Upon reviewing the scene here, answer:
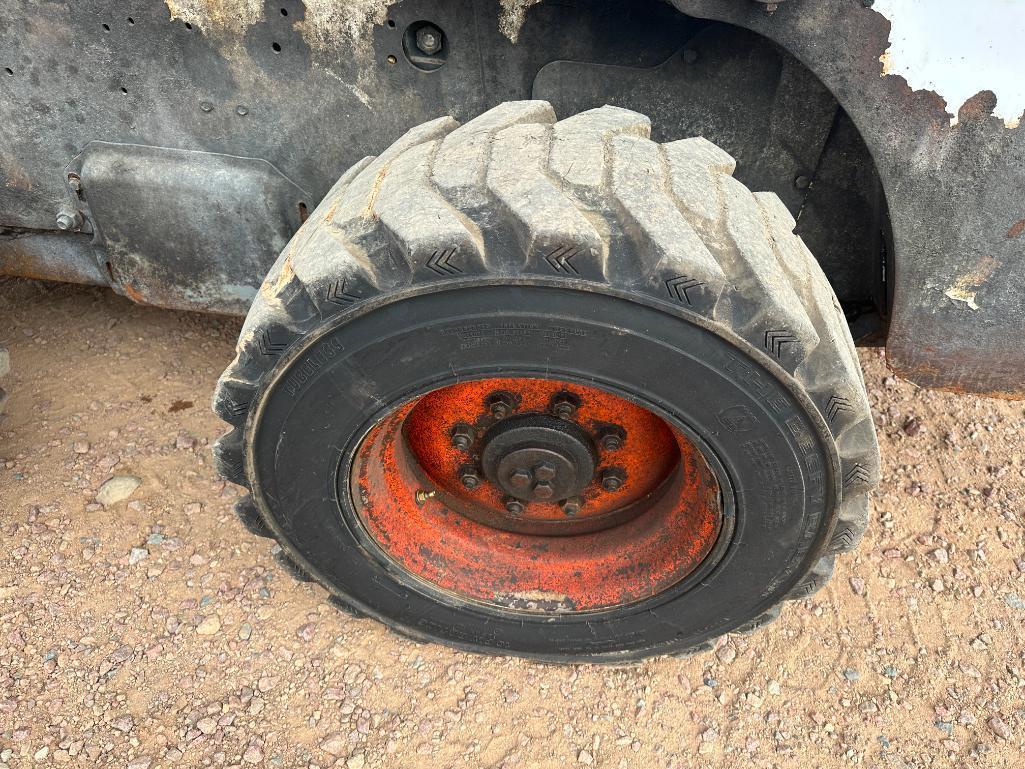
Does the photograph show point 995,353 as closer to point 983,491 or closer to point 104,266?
point 983,491

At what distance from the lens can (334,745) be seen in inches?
84.0

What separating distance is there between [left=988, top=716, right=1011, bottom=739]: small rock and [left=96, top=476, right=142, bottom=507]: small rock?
276cm

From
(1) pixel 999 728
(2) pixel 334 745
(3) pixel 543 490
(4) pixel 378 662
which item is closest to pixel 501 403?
(3) pixel 543 490

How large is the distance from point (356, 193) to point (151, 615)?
1463mm

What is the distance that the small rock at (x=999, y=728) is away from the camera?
2.21 metres

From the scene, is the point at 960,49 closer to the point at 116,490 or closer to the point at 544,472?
the point at 544,472

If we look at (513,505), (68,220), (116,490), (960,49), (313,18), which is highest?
(960,49)

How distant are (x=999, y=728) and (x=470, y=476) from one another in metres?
1.64

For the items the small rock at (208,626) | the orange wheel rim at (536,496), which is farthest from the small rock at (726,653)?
the small rock at (208,626)

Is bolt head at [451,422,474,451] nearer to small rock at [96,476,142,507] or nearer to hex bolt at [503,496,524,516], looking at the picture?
hex bolt at [503,496,524,516]

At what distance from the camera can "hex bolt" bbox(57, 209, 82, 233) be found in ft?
7.70

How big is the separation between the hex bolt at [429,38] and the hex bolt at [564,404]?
3.06 ft

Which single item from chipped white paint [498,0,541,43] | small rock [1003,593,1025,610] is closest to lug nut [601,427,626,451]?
chipped white paint [498,0,541,43]

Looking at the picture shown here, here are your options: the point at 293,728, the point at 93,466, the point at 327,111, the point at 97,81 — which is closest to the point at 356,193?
the point at 327,111
